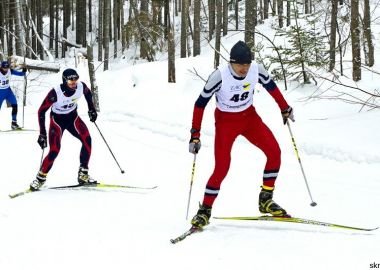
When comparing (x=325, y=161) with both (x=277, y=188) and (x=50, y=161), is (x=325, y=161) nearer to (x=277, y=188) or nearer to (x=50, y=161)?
(x=277, y=188)

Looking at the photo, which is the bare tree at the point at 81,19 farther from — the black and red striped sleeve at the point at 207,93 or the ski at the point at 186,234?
the ski at the point at 186,234

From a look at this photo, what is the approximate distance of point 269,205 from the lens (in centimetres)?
534

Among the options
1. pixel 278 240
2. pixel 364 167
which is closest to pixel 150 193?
pixel 278 240

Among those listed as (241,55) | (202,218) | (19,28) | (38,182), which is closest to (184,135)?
(38,182)

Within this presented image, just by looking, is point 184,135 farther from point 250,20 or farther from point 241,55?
point 241,55

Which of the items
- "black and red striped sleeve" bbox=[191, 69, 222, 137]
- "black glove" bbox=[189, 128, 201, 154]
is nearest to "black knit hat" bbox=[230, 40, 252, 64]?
"black and red striped sleeve" bbox=[191, 69, 222, 137]

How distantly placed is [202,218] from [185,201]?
1581 mm

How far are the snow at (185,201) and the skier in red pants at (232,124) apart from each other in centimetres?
39

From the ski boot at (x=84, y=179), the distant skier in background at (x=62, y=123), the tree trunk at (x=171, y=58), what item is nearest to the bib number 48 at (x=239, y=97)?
the distant skier in background at (x=62, y=123)

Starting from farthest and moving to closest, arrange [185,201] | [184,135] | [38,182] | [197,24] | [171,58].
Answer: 1. [197,24]
2. [171,58]
3. [184,135]
4. [38,182]
5. [185,201]

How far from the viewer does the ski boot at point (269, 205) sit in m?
5.27

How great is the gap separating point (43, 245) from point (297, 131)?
19.8 ft

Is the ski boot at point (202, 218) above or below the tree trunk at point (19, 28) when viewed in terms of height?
below

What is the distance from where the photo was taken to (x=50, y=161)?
7.57 meters
